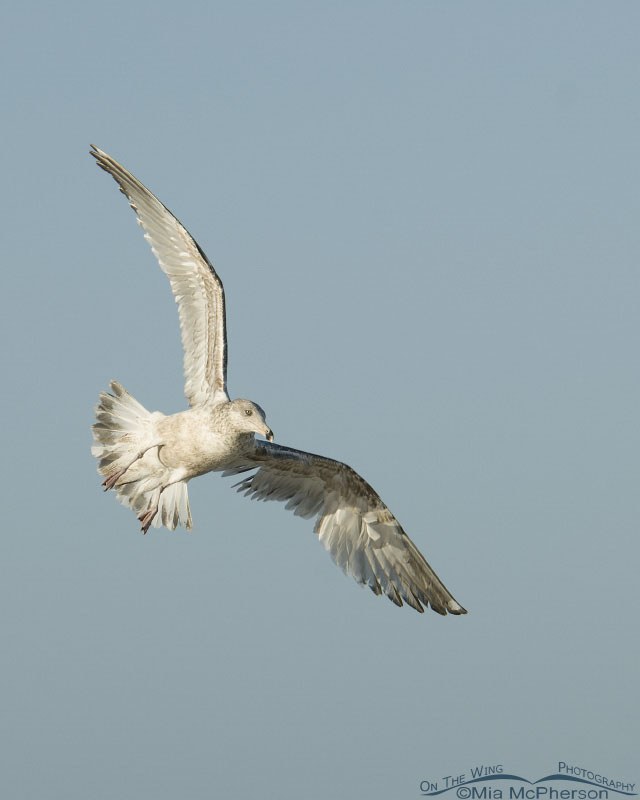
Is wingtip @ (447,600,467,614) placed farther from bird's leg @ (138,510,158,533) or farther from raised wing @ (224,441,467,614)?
bird's leg @ (138,510,158,533)

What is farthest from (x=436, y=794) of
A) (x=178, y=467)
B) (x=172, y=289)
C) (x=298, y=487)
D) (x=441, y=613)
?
(x=172, y=289)

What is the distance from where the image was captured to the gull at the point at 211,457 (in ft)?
62.2

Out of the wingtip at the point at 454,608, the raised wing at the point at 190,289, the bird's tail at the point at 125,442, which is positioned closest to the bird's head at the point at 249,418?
the raised wing at the point at 190,289

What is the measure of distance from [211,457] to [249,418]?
971mm

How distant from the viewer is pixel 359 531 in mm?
21156

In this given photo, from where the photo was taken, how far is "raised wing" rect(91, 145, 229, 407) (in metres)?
19.5

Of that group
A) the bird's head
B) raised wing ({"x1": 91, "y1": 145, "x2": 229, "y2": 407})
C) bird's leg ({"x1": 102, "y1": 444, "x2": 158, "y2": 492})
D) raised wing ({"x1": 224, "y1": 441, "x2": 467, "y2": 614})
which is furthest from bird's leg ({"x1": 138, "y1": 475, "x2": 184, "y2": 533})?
the bird's head

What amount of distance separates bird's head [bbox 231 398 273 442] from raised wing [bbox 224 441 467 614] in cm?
242

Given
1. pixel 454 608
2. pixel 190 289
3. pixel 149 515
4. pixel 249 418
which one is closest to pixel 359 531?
pixel 454 608

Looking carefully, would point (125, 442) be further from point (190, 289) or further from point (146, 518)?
point (190, 289)

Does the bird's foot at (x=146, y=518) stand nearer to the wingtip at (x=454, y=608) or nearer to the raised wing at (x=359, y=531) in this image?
the raised wing at (x=359, y=531)

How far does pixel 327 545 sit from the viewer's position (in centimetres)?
2108

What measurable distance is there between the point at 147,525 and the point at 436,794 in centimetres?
837

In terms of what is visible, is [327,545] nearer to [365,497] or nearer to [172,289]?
[365,497]
